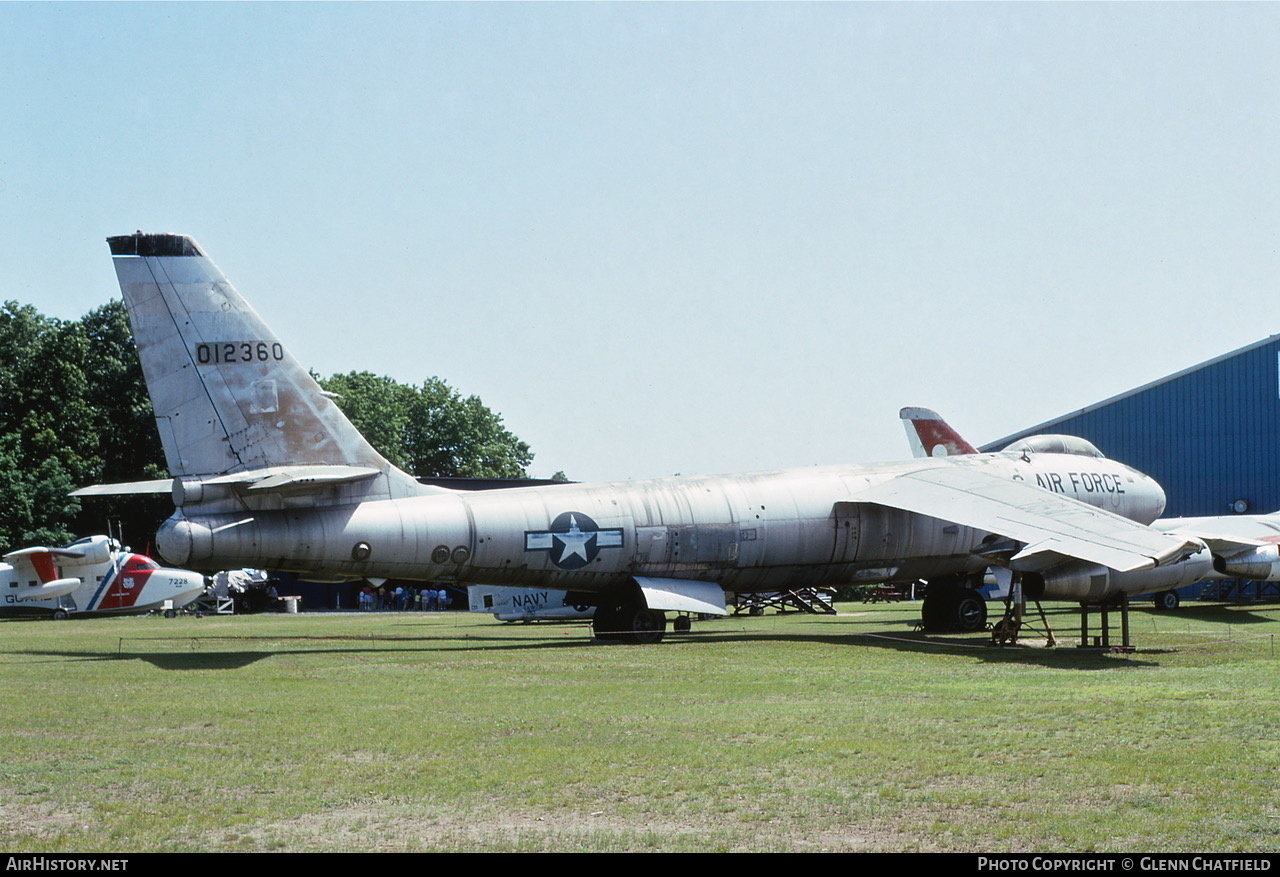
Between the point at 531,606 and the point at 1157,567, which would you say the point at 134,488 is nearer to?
the point at 531,606

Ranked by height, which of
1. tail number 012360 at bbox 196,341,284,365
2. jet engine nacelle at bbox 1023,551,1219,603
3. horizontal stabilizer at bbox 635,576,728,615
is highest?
tail number 012360 at bbox 196,341,284,365

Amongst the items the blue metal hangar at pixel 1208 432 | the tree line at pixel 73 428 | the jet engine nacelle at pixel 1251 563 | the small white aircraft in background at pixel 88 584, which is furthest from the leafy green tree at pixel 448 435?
the jet engine nacelle at pixel 1251 563

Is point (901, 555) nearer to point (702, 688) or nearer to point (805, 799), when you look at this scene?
point (702, 688)

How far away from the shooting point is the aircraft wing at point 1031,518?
20391mm

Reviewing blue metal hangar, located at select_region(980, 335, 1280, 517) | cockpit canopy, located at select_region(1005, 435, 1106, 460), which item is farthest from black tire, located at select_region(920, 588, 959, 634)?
blue metal hangar, located at select_region(980, 335, 1280, 517)

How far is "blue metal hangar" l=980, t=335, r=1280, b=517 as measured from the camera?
51.6 m

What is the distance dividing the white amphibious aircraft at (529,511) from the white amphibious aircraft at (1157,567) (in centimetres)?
44

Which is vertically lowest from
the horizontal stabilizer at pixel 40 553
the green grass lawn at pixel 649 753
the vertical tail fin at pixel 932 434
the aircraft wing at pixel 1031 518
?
the green grass lawn at pixel 649 753

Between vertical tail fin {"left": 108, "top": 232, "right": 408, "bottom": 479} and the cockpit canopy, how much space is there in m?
17.6

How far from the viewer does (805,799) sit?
30.5 feet

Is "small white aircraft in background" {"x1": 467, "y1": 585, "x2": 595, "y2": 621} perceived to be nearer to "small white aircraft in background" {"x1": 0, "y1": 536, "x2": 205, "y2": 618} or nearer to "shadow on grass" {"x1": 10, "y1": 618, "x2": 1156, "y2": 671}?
"shadow on grass" {"x1": 10, "y1": 618, "x2": 1156, "y2": 671}

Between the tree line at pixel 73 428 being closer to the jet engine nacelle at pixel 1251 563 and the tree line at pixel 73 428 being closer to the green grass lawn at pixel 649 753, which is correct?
the green grass lawn at pixel 649 753

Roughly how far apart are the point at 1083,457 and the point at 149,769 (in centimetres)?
2556
